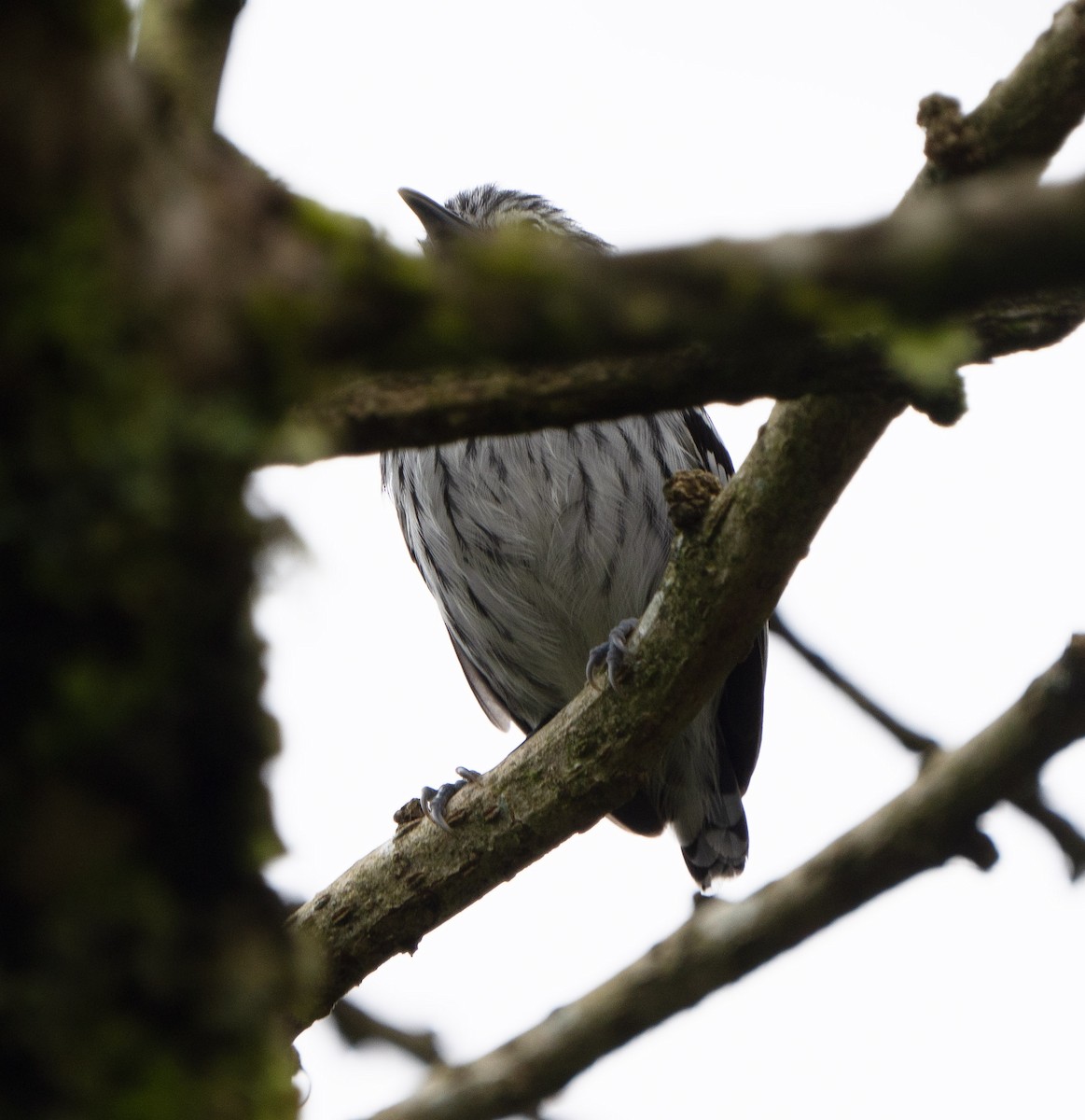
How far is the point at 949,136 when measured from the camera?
8.64 ft

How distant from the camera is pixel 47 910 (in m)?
1.12

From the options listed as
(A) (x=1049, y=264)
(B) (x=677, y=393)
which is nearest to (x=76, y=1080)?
(B) (x=677, y=393)

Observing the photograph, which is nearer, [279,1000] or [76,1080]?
[76,1080]

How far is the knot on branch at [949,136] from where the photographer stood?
8.62 ft

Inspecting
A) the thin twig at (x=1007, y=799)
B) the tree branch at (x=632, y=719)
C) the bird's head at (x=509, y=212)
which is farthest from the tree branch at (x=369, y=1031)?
the bird's head at (x=509, y=212)

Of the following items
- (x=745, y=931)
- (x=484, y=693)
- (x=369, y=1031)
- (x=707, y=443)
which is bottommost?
(x=745, y=931)

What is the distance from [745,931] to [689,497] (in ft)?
4.17

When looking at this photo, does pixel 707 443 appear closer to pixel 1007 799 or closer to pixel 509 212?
pixel 509 212

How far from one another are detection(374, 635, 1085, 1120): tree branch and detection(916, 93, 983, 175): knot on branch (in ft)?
4.57

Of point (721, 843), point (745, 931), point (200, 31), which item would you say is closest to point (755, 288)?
point (200, 31)

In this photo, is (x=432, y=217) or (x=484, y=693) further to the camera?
(x=484, y=693)

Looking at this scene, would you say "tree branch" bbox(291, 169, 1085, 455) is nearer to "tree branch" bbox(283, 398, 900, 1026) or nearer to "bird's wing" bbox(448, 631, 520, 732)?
"tree branch" bbox(283, 398, 900, 1026)

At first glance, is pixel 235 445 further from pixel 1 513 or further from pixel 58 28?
pixel 58 28

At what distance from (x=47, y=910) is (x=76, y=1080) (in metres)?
0.14
